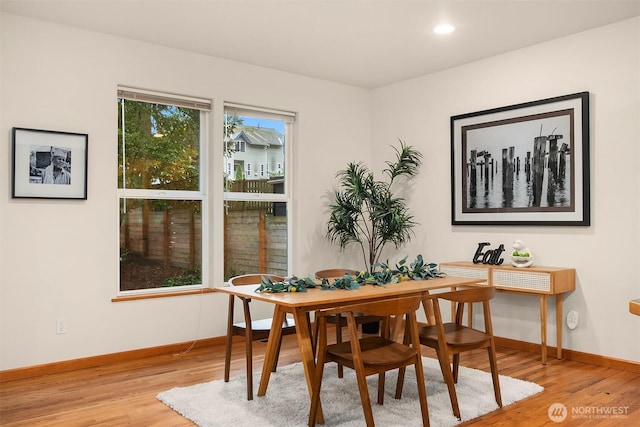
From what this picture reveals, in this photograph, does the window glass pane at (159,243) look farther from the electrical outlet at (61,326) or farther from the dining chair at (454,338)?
the dining chair at (454,338)

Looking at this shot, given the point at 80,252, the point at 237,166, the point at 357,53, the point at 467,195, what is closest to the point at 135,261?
the point at 80,252

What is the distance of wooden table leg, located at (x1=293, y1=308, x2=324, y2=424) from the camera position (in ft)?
10.2

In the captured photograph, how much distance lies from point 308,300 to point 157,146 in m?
2.56

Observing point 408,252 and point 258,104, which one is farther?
point 408,252

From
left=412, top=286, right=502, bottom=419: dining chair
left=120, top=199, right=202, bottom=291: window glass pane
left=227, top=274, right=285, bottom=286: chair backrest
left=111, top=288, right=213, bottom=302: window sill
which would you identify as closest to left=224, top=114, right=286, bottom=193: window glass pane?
left=120, top=199, right=202, bottom=291: window glass pane

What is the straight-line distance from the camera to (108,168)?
447 centimetres

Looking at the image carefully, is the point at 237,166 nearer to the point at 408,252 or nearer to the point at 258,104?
the point at 258,104

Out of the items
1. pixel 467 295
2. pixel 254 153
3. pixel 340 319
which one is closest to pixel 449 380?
Answer: pixel 467 295

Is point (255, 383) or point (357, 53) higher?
point (357, 53)

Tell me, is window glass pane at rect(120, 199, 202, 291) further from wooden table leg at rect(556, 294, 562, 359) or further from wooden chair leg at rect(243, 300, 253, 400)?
wooden table leg at rect(556, 294, 562, 359)

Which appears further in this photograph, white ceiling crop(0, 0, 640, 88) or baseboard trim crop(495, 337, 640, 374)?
baseboard trim crop(495, 337, 640, 374)

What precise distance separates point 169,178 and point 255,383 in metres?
2.09

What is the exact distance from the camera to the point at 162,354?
15.5 feet

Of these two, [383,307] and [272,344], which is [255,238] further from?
[383,307]
